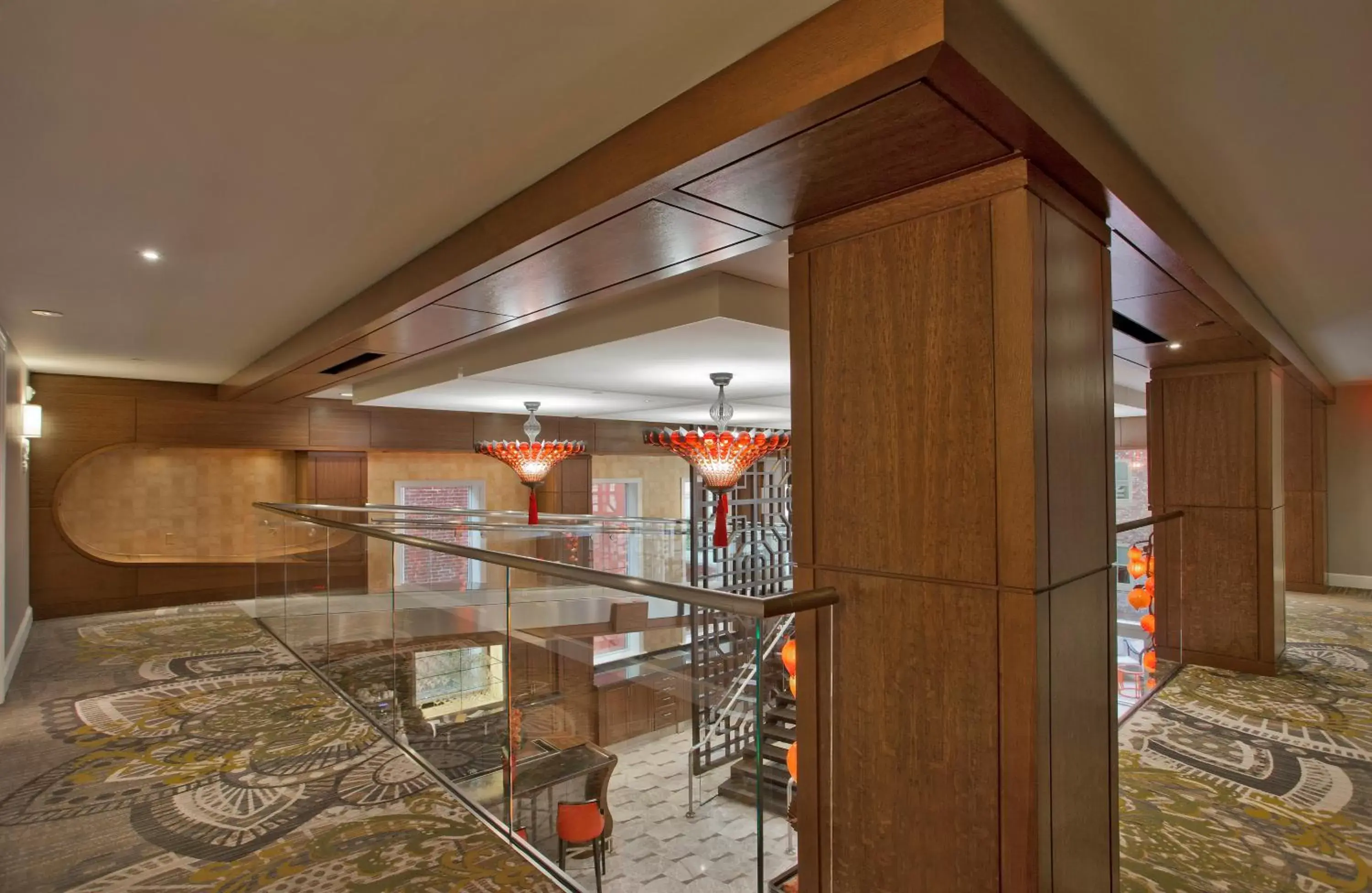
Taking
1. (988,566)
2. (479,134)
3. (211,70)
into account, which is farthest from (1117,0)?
(211,70)

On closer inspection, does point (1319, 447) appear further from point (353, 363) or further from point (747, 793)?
point (353, 363)

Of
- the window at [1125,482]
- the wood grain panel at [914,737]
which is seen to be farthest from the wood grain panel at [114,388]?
the window at [1125,482]

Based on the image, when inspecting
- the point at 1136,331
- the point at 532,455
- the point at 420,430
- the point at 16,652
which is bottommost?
the point at 16,652

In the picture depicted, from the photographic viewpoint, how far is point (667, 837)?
2193 millimetres

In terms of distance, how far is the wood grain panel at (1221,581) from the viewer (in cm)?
455

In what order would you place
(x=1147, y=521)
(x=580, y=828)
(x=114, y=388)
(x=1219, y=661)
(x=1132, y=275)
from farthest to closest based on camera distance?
(x=114, y=388)
(x=1219, y=661)
(x=1147, y=521)
(x=1132, y=275)
(x=580, y=828)

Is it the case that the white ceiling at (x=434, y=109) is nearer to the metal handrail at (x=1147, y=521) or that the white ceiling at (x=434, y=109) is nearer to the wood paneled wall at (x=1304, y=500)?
the metal handrail at (x=1147, y=521)

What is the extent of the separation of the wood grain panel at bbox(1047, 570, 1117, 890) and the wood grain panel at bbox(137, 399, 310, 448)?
8.24 m

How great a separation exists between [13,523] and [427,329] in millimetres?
3812

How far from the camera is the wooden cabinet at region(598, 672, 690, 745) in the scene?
2.41 meters

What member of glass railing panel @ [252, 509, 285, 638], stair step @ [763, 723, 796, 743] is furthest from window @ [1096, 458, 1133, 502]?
glass railing panel @ [252, 509, 285, 638]

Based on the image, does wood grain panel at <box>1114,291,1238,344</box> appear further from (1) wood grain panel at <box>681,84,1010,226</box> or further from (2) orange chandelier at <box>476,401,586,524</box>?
(2) orange chandelier at <box>476,401,586,524</box>

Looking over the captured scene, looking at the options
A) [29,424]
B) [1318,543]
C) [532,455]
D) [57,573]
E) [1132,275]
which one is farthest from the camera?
[1318,543]

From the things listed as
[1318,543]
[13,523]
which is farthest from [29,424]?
[1318,543]
